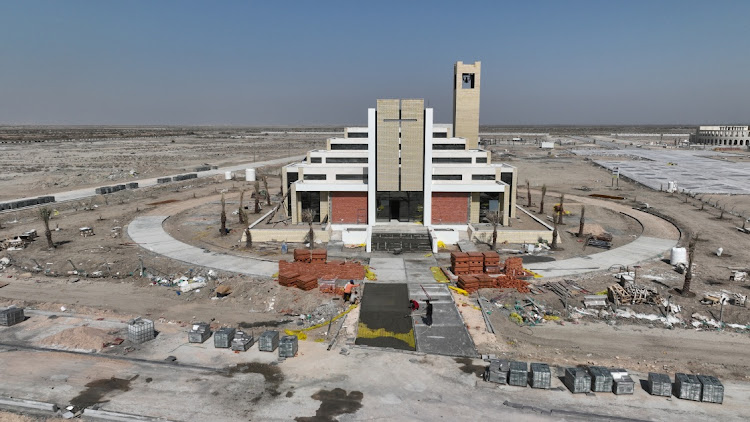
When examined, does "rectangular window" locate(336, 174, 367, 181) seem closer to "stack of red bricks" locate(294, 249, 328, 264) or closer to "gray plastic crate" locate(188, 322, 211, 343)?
"stack of red bricks" locate(294, 249, 328, 264)

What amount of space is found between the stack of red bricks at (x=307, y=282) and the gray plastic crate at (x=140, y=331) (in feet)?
31.6

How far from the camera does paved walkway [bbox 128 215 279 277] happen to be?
34688 millimetres

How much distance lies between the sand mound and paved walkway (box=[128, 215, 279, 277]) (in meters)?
11.5

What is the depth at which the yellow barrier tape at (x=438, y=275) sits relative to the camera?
32834mm

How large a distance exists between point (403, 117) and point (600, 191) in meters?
44.6

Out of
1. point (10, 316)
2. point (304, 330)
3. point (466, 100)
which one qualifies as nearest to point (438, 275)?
point (304, 330)

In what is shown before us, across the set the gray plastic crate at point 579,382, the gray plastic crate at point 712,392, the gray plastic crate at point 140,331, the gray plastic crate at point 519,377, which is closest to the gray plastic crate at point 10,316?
the gray plastic crate at point 140,331

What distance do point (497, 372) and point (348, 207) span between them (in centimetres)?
2804

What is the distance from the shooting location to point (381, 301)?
2905 centimetres

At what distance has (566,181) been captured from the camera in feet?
277

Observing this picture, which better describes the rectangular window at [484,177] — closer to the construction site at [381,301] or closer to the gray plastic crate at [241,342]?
the construction site at [381,301]

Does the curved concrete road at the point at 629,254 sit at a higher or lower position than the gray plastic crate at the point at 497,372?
higher

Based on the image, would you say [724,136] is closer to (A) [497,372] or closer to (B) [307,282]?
(B) [307,282]

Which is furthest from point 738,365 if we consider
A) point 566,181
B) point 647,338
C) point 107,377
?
point 566,181
